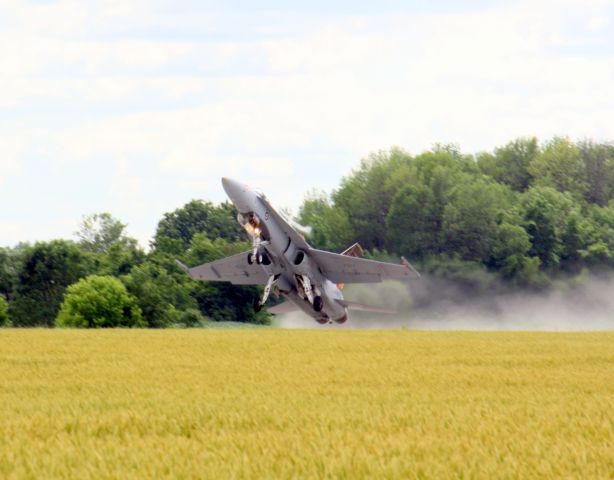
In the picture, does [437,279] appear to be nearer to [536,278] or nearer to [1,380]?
[536,278]

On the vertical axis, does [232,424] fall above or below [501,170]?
below

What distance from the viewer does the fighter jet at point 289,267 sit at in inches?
1698

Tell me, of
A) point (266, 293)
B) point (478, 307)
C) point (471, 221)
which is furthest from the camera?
point (471, 221)

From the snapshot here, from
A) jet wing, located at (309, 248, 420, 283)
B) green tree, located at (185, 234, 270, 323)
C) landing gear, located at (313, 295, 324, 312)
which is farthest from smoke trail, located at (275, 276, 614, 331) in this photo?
landing gear, located at (313, 295, 324, 312)

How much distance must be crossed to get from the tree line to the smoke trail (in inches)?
50.9

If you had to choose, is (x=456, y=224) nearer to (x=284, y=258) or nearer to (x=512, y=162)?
(x=284, y=258)

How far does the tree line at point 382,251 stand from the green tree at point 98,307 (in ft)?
0.21

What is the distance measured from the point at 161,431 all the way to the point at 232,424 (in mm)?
1225

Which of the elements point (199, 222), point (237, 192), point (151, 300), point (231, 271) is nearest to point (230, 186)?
point (237, 192)

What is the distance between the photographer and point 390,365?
35.2 meters

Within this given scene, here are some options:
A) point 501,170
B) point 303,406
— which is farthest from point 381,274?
point 501,170

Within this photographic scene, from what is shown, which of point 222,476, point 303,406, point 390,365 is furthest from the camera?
point 390,365

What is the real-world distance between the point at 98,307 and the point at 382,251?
2476 centimetres

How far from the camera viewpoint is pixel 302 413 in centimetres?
2041
